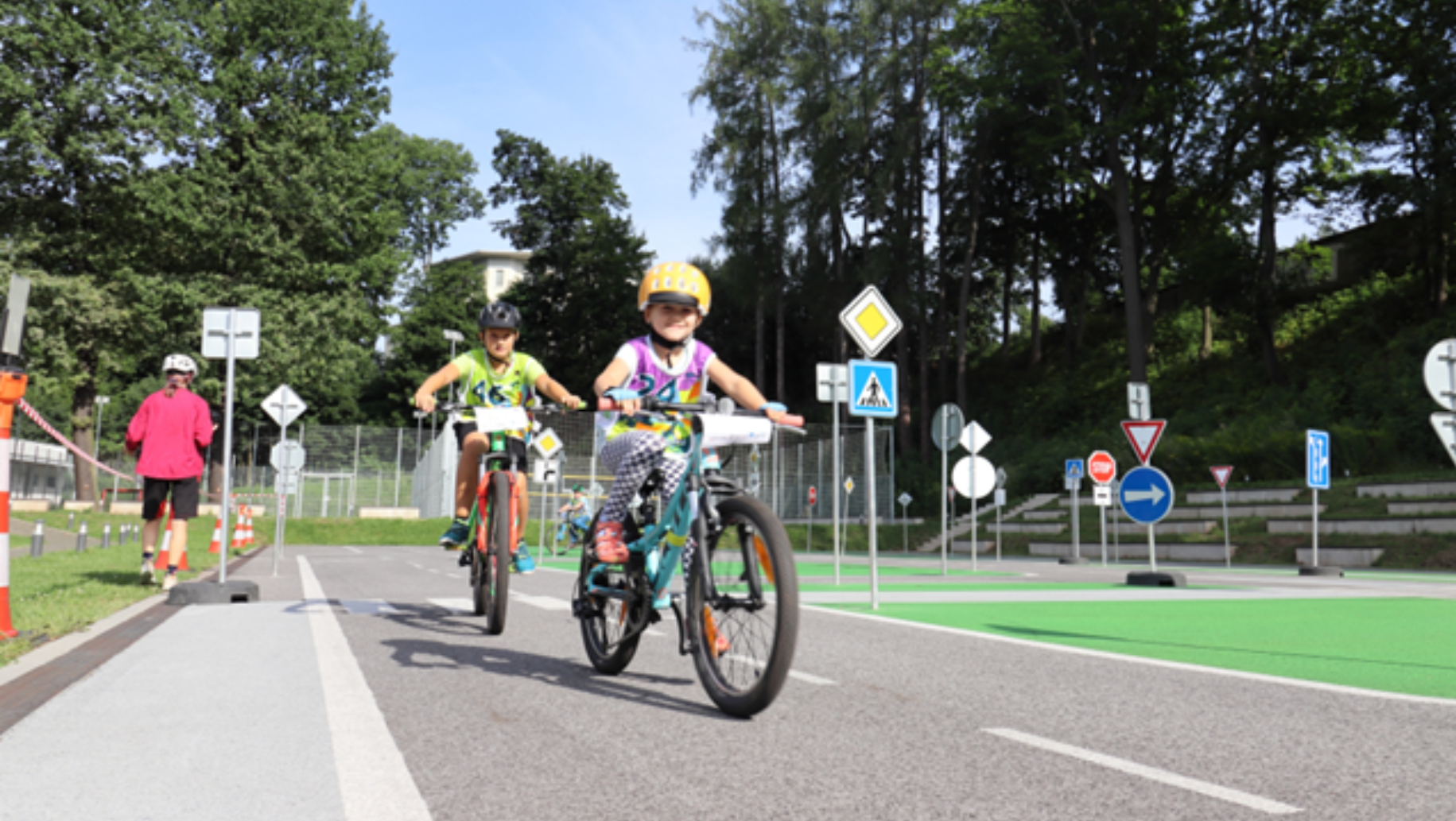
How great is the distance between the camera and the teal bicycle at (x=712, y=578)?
14.3ft

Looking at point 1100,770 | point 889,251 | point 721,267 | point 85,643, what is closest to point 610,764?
point 1100,770

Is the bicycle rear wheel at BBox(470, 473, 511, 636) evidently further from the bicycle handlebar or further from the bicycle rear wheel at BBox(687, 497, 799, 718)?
the bicycle rear wheel at BBox(687, 497, 799, 718)

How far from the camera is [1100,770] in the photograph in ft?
12.0

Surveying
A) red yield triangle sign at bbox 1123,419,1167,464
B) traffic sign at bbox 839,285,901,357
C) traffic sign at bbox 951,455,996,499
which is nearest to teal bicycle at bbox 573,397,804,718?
traffic sign at bbox 839,285,901,357

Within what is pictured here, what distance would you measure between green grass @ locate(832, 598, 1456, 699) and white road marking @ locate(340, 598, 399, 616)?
3.91 metres

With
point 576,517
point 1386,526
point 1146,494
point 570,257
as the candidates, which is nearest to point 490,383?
point 576,517

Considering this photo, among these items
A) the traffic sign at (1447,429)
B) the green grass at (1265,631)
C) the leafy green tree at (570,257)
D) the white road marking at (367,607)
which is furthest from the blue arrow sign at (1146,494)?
the leafy green tree at (570,257)

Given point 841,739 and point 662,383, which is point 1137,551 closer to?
point 662,383

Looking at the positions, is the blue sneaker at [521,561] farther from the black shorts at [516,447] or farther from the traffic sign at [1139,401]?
the traffic sign at [1139,401]

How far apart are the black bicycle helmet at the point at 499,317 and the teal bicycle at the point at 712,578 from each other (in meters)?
2.57

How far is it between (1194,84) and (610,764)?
3894 centimetres

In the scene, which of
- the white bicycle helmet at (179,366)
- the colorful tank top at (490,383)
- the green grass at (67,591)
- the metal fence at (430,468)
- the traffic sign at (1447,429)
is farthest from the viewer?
the metal fence at (430,468)

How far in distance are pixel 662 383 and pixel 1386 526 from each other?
71.3 ft

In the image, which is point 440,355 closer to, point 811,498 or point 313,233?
point 313,233
